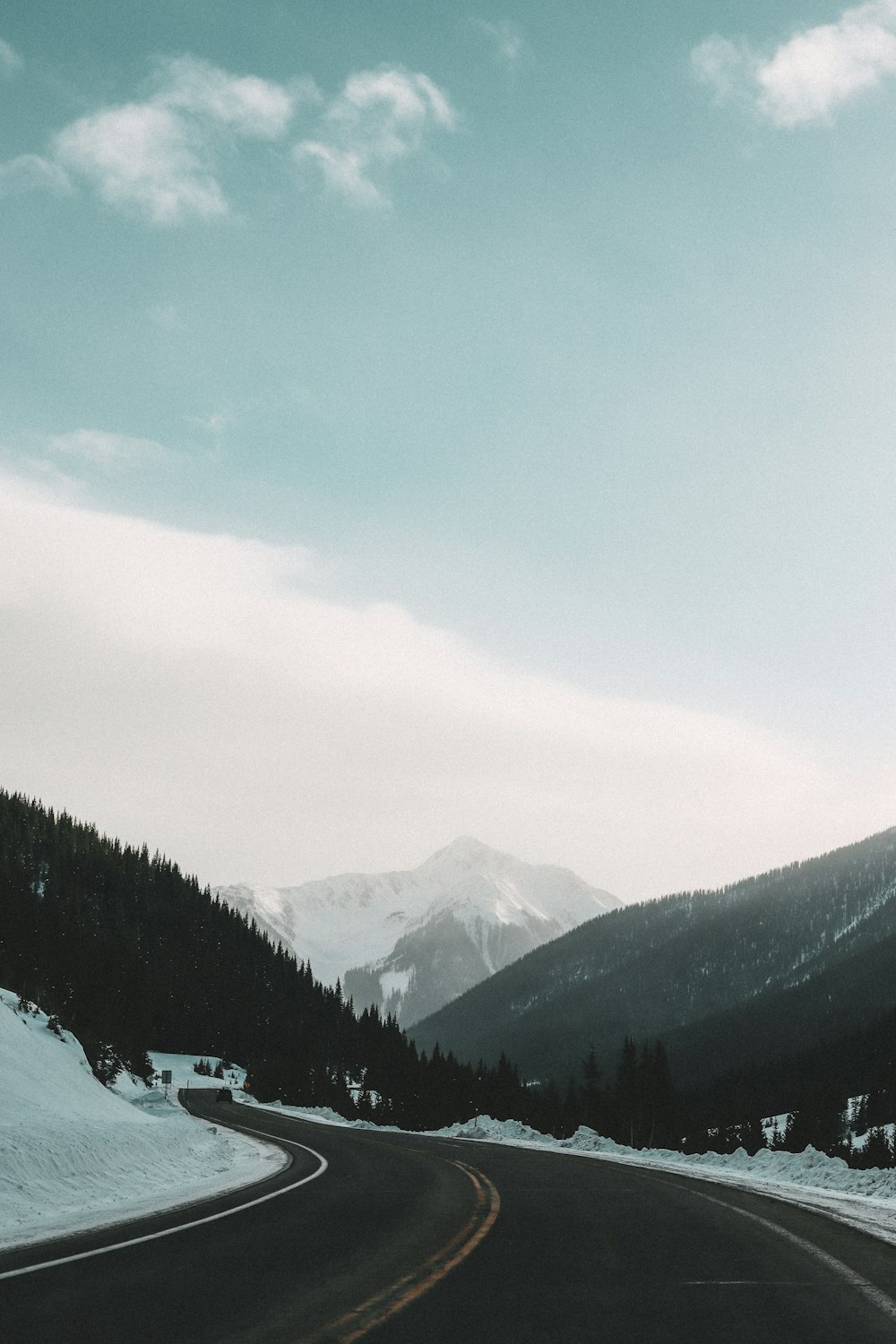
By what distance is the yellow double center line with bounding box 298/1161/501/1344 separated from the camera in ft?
22.1

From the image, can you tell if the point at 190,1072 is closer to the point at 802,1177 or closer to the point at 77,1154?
the point at 802,1177

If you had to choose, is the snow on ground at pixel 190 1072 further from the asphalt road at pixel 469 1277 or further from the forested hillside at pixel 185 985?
the asphalt road at pixel 469 1277

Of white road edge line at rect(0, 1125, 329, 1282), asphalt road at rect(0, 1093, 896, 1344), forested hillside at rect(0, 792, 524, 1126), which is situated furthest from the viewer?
forested hillside at rect(0, 792, 524, 1126)

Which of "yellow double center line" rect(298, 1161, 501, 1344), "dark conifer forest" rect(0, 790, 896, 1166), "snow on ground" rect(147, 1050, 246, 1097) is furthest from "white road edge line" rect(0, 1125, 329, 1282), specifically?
"snow on ground" rect(147, 1050, 246, 1097)

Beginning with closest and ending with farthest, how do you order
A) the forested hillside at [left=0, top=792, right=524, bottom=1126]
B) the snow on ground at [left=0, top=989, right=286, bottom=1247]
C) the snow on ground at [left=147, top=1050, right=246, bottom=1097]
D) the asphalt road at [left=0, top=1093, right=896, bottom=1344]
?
the asphalt road at [left=0, top=1093, right=896, bottom=1344]
the snow on ground at [left=0, top=989, right=286, bottom=1247]
the forested hillside at [left=0, top=792, right=524, bottom=1126]
the snow on ground at [left=147, top=1050, right=246, bottom=1097]

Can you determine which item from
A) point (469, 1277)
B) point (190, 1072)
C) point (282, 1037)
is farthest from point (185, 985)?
point (469, 1277)

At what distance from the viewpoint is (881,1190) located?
1777 cm

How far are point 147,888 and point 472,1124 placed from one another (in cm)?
13965

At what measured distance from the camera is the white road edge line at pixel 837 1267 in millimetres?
8000

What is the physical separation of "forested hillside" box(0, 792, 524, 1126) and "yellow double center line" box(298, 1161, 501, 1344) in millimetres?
45744

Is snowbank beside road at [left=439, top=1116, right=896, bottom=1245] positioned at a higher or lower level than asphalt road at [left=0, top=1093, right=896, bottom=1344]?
lower

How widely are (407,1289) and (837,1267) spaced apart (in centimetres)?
450

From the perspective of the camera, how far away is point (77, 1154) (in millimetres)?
16531

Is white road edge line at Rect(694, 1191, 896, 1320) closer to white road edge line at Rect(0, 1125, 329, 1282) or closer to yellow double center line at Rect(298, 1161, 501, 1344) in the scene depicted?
yellow double center line at Rect(298, 1161, 501, 1344)
